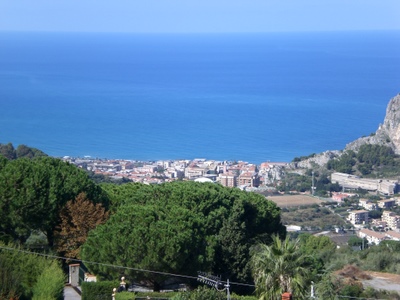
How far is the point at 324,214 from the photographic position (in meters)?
35.7

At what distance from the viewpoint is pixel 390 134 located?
4603 centimetres

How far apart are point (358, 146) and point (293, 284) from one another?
37213 millimetres

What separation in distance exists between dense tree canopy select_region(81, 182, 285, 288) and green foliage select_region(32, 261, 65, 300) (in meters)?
1.47

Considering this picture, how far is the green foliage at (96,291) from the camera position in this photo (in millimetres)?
11086

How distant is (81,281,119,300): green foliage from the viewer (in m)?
11.1

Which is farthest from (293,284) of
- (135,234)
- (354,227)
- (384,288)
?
(354,227)

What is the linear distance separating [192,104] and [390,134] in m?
40.1

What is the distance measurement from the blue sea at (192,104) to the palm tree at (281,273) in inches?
1809

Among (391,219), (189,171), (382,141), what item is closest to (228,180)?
(189,171)

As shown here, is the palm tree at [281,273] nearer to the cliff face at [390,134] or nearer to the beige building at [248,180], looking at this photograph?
the beige building at [248,180]

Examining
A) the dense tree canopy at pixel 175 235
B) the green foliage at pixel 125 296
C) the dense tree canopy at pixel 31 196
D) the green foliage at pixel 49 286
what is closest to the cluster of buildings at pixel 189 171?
the dense tree canopy at pixel 175 235

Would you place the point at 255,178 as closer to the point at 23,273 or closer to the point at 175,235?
the point at 175,235

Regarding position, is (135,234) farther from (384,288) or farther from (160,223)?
(384,288)

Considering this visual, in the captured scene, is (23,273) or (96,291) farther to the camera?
(23,273)
